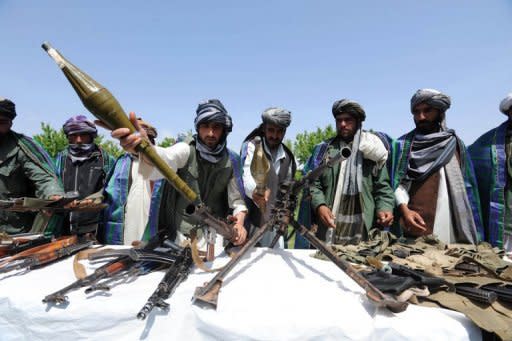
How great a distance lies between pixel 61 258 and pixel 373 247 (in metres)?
2.59

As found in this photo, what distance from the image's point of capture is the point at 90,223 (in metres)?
3.58

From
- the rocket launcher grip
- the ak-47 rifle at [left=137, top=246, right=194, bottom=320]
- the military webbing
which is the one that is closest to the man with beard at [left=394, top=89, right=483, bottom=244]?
the military webbing

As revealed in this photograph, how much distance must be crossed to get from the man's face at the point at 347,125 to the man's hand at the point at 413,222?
103cm

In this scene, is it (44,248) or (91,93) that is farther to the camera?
(44,248)

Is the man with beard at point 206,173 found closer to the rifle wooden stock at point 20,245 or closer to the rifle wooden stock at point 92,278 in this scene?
the rifle wooden stock at point 92,278

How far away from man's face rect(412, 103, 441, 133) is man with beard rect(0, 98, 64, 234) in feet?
13.8

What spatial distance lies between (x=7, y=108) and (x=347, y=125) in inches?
153

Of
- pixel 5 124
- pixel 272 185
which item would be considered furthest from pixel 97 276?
pixel 5 124

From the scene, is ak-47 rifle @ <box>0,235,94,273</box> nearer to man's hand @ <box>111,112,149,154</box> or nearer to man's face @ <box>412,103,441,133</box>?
man's hand @ <box>111,112,149,154</box>

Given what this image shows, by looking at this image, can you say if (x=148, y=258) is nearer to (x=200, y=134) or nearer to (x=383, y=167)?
(x=200, y=134)

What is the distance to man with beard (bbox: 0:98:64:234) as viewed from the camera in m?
2.84

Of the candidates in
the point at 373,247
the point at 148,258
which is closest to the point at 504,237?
the point at 373,247

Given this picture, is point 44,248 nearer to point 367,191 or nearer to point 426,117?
point 367,191

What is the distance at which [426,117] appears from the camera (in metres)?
3.22
